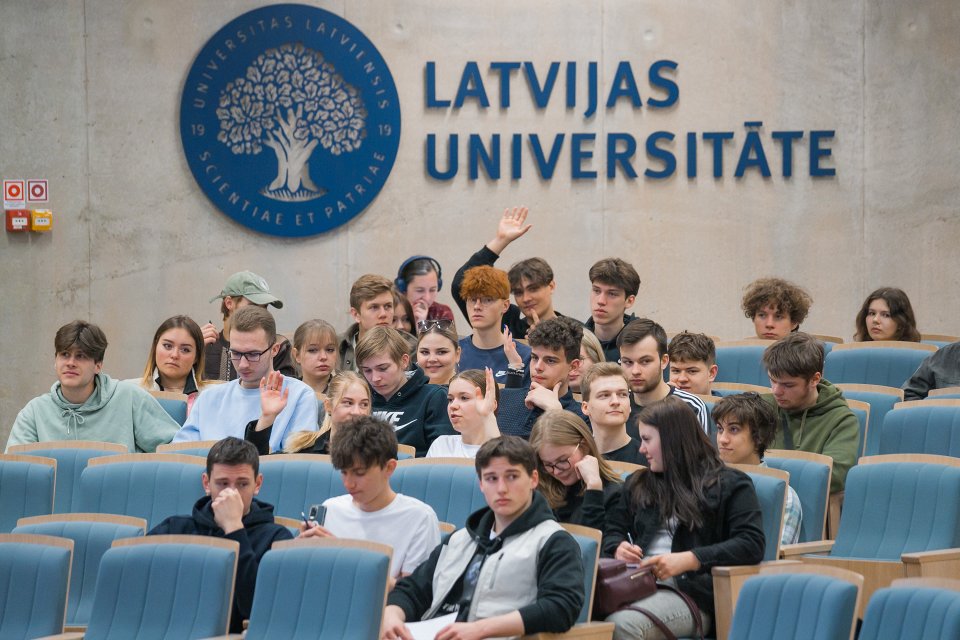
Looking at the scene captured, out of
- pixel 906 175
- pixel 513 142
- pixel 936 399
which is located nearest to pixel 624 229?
pixel 513 142

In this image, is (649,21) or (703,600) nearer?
(703,600)

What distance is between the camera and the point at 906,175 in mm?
8984

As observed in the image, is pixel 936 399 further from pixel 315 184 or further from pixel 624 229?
pixel 315 184

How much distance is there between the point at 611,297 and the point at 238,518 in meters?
2.80

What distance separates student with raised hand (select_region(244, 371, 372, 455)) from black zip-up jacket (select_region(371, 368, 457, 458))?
0.27m

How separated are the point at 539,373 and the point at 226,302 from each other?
2647 mm

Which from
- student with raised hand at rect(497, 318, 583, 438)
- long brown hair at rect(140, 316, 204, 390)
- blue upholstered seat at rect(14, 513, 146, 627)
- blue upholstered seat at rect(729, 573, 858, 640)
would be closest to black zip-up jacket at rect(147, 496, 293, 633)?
blue upholstered seat at rect(14, 513, 146, 627)

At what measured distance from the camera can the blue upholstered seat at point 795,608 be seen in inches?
134

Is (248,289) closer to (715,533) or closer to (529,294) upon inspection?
(529,294)

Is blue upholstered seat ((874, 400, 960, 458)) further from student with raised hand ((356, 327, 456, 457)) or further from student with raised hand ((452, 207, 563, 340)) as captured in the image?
student with raised hand ((452, 207, 563, 340))

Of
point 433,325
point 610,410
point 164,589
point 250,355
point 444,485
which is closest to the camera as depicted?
point 164,589

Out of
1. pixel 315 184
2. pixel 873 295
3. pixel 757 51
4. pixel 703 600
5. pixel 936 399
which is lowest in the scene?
pixel 703 600

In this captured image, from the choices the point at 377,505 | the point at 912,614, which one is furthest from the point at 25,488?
the point at 912,614

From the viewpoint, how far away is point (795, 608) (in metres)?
3.52
